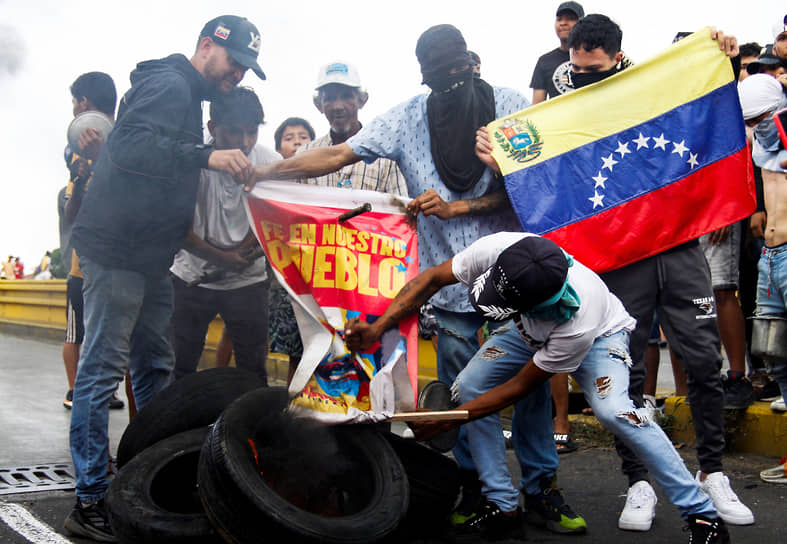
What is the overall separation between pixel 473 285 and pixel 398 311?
490 millimetres

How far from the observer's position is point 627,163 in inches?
150

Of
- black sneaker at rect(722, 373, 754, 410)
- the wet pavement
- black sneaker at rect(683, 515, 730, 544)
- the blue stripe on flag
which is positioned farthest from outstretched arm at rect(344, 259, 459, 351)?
black sneaker at rect(722, 373, 754, 410)

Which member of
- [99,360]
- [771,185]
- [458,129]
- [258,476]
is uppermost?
[458,129]

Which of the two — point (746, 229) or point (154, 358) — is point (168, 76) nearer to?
point (154, 358)

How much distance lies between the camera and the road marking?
10.3ft

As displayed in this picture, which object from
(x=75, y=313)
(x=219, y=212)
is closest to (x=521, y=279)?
(x=219, y=212)

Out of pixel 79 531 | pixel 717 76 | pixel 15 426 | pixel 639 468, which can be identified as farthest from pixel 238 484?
pixel 15 426

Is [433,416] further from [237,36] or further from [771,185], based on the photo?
[771,185]

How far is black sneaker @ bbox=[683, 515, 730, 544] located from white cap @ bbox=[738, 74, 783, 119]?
2.21 m

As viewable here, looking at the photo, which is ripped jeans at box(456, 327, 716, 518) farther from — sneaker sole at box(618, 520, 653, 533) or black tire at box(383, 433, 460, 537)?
sneaker sole at box(618, 520, 653, 533)

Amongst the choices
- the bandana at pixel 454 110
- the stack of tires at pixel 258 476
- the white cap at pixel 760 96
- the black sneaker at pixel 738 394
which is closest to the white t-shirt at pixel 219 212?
the stack of tires at pixel 258 476

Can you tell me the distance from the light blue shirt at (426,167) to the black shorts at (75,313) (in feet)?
10.4

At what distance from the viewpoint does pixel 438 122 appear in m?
3.75

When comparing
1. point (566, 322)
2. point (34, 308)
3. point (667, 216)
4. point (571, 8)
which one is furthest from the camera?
point (34, 308)
